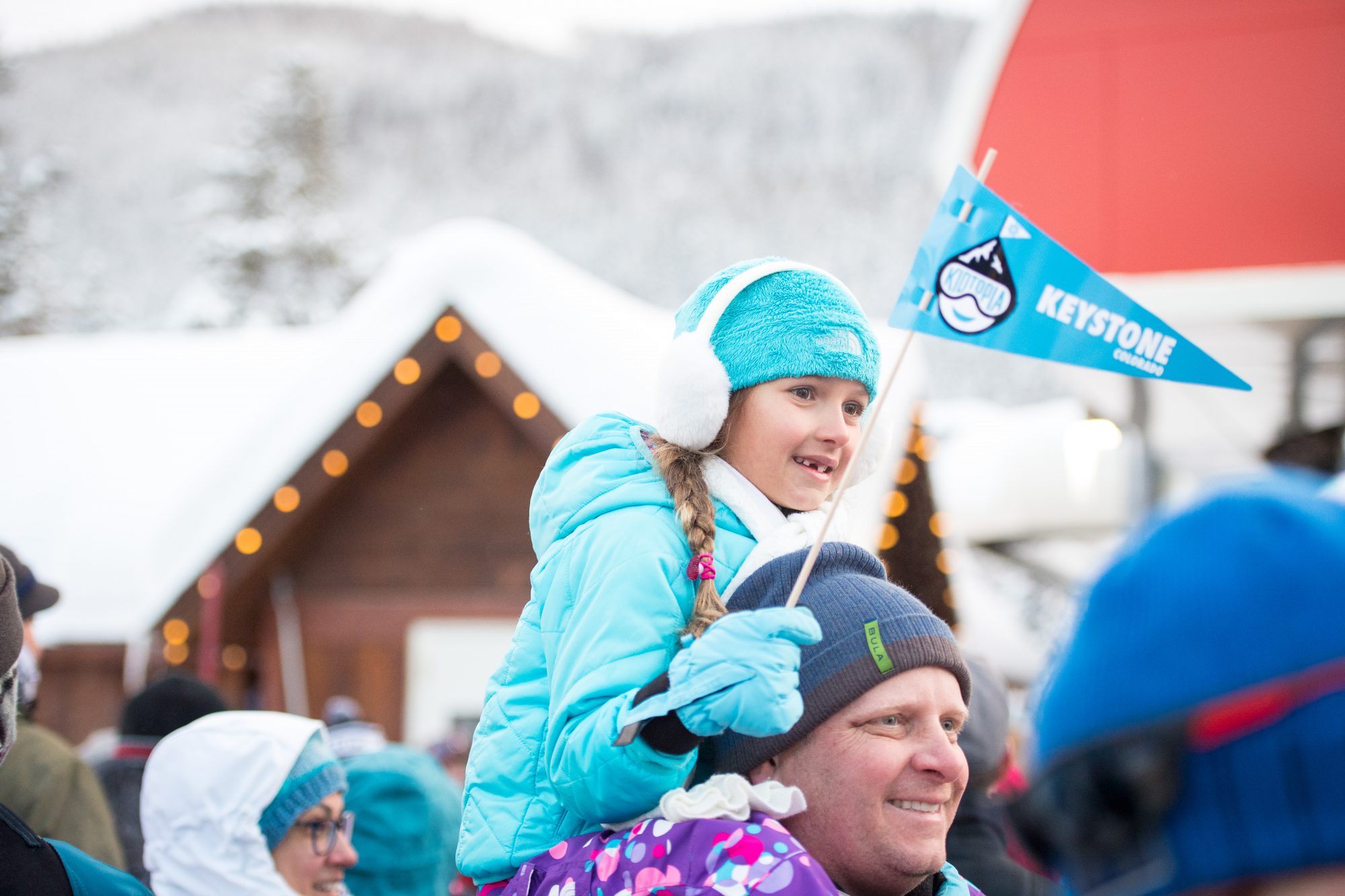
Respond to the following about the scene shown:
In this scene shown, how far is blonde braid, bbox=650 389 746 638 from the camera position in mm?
2084

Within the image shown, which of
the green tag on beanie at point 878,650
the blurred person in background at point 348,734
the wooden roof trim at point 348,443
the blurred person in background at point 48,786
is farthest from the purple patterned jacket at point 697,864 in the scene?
the wooden roof trim at point 348,443

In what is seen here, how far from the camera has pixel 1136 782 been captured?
36.7 inches

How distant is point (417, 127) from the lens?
330 feet

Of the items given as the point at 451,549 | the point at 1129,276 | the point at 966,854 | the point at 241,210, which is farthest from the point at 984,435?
the point at 241,210

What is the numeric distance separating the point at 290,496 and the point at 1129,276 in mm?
5618

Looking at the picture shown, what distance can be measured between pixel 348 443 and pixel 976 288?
7.31 m

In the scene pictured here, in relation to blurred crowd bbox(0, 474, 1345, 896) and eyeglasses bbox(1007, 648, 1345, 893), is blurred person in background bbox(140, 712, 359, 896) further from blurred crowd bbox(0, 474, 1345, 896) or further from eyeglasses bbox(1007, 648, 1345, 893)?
eyeglasses bbox(1007, 648, 1345, 893)

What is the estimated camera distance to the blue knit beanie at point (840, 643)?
1.98m

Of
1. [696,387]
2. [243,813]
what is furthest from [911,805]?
[243,813]

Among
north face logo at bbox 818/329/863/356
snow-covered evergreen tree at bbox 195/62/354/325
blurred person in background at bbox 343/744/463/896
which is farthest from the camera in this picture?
snow-covered evergreen tree at bbox 195/62/354/325

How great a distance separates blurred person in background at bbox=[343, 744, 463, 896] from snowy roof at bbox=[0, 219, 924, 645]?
2738 millimetres

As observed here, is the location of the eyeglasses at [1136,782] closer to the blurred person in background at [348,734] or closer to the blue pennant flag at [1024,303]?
the blue pennant flag at [1024,303]

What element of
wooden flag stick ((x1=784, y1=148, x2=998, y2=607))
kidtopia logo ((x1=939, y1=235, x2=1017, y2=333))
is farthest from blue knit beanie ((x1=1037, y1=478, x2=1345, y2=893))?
kidtopia logo ((x1=939, y1=235, x2=1017, y2=333))

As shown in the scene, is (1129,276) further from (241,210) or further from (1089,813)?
(241,210)
